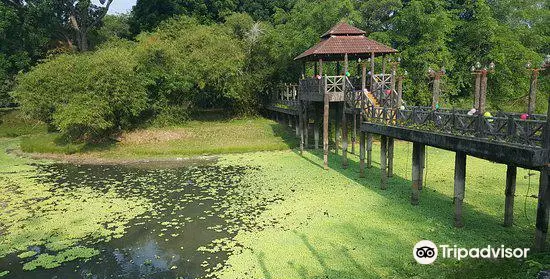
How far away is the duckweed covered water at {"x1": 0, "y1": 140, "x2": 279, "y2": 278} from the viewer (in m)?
9.55

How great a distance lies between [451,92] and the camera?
3033cm

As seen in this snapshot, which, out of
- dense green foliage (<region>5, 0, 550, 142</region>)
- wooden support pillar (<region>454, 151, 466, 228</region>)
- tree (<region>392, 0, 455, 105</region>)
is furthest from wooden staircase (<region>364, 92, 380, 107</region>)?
tree (<region>392, 0, 455, 105</region>)

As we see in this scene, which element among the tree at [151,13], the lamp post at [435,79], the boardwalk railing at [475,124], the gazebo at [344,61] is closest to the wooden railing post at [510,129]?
the boardwalk railing at [475,124]

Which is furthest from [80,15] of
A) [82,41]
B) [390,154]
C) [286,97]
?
[390,154]

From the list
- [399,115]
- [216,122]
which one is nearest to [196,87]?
[216,122]

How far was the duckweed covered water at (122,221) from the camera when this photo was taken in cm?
955

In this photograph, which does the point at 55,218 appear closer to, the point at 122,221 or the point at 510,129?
the point at 122,221

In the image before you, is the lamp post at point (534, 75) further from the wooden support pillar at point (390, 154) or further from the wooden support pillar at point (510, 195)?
the wooden support pillar at point (390, 154)

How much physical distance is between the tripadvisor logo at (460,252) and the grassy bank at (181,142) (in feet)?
51.5

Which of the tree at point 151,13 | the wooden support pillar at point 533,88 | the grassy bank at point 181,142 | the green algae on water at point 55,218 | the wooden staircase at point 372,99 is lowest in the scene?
the green algae on water at point 55,218

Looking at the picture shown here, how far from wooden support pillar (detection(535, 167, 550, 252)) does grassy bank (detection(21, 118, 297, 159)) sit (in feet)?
56.0

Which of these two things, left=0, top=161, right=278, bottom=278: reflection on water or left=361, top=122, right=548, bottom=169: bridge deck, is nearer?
left=361, top=122, right=548, bottom=169: bridge deck

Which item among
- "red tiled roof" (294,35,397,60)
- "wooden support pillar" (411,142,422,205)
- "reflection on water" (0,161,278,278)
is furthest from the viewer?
"red tiled roof" (294,35,397,60)

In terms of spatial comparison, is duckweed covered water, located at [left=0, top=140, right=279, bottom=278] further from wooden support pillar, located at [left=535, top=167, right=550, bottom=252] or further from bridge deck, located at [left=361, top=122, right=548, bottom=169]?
wooden support pillar, located at [left=535, top=167, right=550, bottom=252]
